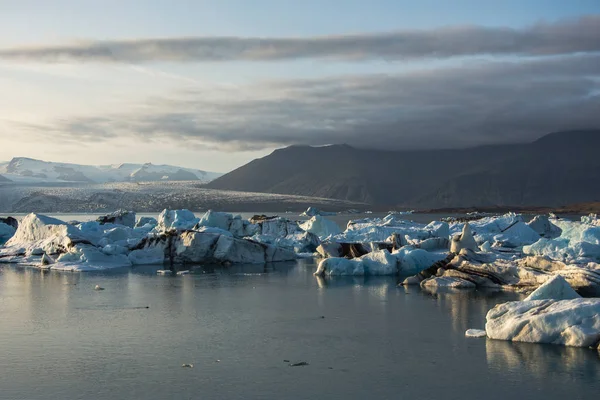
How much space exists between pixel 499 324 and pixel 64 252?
19469mm

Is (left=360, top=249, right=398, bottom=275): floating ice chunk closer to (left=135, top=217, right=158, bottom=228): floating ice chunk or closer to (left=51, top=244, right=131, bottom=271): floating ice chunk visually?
(left=51, top=244, right=131, bottom=271): floating ice chunk

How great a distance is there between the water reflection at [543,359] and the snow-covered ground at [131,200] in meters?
112

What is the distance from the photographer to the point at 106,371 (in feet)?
35.8

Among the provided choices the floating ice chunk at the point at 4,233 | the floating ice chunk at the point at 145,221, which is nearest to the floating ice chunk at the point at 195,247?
the floating ice chunk at the point at 145,221

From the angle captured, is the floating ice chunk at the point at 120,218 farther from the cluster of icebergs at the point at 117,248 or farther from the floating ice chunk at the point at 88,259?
the floating ice chunk at the point at 88,259

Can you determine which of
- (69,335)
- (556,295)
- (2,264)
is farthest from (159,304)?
(2,264)

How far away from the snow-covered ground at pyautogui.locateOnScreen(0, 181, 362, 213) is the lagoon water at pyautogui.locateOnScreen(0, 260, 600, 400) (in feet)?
343

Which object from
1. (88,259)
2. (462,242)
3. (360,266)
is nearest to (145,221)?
(88,259)

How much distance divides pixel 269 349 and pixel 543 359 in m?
4.58

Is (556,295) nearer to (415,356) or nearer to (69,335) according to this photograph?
(415,356)

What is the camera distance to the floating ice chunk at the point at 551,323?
11.9 m

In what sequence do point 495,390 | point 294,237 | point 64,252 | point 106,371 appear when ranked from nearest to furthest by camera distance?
point 495,390 → point 106,371 → point 64,252 → point 294,237

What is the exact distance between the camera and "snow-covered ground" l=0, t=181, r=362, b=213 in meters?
120

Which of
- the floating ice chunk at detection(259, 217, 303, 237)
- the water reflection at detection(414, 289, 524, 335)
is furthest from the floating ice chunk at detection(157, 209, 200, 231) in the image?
the water reflection at detection(414, 289, 524, 335)
